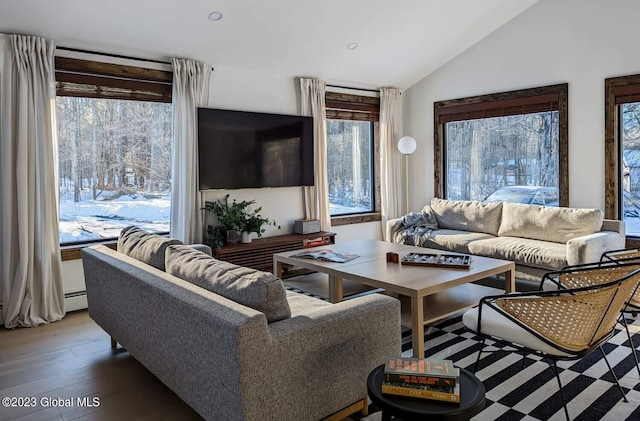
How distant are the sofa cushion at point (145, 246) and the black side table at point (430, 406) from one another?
5.11ft

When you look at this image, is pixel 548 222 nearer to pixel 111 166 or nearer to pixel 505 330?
pixel 505 330

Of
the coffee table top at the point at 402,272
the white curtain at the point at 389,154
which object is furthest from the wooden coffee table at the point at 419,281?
the white curtain at the point at 389,154

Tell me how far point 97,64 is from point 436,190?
4356mm

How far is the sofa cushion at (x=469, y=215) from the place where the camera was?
5.45m

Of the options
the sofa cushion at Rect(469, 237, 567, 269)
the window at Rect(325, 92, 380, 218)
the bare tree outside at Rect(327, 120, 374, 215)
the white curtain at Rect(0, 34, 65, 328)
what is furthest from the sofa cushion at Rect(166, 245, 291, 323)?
the bare tree outside at Rect(327, 120, 374, 215)

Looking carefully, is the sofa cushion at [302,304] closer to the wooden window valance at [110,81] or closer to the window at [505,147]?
the wooden window valance at [110,81]

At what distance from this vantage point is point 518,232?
5.15 m

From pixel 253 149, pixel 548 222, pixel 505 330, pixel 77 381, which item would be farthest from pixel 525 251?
pixel 77 381

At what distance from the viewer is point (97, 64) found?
4.34 metres

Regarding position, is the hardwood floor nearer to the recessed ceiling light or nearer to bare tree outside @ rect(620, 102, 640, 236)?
the recessed ceiling light

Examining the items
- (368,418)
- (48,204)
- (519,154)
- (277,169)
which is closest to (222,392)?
(368,418)

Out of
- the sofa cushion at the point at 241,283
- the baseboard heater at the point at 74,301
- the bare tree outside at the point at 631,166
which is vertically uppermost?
the bare tree outside at the point at 631,166

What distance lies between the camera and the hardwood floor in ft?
8.25

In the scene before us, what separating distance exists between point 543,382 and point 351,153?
174 inches
